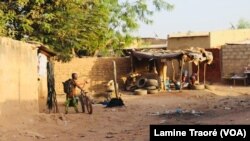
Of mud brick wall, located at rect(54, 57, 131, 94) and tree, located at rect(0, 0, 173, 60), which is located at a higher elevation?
tree, located at rect(0, 0, 173, 60)

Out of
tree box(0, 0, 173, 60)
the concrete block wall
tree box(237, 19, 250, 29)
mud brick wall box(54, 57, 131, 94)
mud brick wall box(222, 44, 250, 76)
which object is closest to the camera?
the concrete block wall

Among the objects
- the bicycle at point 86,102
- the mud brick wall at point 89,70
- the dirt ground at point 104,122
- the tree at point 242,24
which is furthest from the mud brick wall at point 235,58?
the tree at point 242,24

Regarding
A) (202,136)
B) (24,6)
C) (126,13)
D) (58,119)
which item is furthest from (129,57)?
(202,136)

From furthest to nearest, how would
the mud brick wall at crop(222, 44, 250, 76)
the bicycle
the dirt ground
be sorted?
1. the mud brick wall at crop(222, 44, 250, 76)
2. the bicycle
3. the dirt ground

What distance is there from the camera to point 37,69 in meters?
15.4

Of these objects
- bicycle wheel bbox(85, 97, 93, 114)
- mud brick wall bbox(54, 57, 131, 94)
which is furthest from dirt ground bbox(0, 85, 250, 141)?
mud brick wall bbox(54, 57, 131, 94)

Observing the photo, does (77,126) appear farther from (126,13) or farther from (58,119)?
(126,13)

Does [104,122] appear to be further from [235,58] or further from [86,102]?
[235,58]

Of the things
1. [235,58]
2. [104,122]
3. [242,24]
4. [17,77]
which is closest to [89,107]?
[104,122]

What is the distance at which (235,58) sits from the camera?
28.5 m

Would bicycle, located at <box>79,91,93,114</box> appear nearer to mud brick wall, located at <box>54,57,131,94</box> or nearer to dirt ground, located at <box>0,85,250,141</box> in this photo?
dirt ground, located at <box>0,85,250,141</box>

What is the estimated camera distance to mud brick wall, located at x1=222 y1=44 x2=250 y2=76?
28.2 metres

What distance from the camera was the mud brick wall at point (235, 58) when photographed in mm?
28156

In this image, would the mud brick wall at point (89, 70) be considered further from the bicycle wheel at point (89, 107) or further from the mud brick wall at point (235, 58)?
the bicycle wheel at point (89, 107)
